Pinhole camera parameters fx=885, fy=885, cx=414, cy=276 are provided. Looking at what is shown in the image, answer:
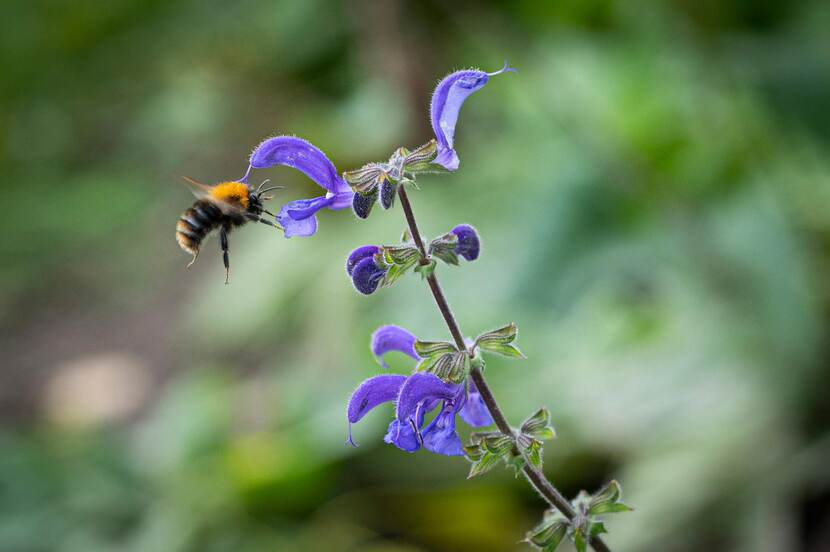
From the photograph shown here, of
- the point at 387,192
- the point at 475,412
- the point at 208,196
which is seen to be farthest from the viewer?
the point at 208,196

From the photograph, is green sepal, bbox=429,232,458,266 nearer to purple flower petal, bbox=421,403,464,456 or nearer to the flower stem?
the flower stem

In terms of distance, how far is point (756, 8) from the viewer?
13.0 feet

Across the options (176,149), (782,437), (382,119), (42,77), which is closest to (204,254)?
(176,149)

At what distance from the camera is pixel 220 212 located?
62.9 inches

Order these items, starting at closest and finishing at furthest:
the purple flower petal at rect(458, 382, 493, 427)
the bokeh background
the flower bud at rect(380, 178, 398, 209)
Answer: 1. the flower bud at rect(380, 178, 398, 209)
2. the purple flower petal at rect(458, 382, 493, 427)
3. the bokeh background

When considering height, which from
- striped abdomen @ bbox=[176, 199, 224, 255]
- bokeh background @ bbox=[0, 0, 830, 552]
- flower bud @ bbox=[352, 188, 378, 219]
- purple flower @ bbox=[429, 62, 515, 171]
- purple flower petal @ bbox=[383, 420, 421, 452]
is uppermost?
bokeh background @ bbox=[0, 0, 830, 552]

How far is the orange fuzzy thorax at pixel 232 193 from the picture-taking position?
4.97 feet

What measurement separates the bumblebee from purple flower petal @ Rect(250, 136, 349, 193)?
24 centimetres

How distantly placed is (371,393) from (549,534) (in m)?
0.30

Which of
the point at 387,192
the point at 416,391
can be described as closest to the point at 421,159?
the point at 387,192

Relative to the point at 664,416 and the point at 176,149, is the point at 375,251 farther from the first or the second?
the point at 176,149

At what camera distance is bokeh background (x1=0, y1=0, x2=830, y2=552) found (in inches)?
117

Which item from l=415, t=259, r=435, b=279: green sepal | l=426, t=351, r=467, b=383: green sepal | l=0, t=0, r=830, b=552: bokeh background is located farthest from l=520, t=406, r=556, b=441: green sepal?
l=0, t=0, r=830, b=552: bokeh background

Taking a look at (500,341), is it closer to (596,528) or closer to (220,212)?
(596,528)
